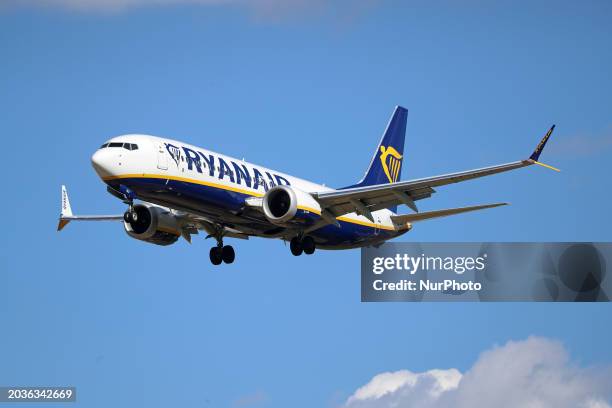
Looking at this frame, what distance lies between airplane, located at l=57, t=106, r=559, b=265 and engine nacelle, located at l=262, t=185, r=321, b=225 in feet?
0.14

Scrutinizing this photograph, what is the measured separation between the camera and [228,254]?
60906 mm

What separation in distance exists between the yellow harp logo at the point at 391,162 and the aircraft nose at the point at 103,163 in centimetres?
1973

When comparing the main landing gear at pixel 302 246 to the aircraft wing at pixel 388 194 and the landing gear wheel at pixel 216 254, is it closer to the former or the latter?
the aircraft wing at pixel 388 194

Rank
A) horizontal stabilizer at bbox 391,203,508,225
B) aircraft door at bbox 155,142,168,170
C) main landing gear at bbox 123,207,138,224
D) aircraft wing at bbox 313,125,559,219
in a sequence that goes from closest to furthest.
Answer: aircraft wing at bbox 313,125,559,219
aircraft door at bbox 155,142,168,170
main landing gear at bbox 123,207,138,224
horizontal stabilizer at bbox 391,203,508,225

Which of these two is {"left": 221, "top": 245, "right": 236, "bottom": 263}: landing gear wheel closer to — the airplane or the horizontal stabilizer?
the airplane

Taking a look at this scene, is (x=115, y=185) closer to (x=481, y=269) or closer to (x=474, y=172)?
(x=474, y=172)

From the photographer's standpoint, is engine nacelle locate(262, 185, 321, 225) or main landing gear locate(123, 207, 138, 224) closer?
engine nacelle locate(262, 185, 321, 225)

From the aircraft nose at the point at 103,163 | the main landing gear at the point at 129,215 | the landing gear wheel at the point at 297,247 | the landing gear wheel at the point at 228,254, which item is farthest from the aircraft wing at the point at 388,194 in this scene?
the aircraft nose at the point at 103,163

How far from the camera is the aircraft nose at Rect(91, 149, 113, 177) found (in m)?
51.9

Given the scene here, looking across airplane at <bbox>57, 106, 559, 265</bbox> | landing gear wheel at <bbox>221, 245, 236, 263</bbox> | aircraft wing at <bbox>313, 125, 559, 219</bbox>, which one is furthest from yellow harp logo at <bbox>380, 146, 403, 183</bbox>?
landing gear wheel at <bbox>221, 245, 236, 263</bbox>

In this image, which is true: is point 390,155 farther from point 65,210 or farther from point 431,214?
point 65,210

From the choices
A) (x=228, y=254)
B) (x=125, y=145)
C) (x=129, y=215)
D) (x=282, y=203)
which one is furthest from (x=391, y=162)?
(x=125, y=145)

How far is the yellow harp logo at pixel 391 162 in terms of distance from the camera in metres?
68.3

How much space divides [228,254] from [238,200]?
6246mm
